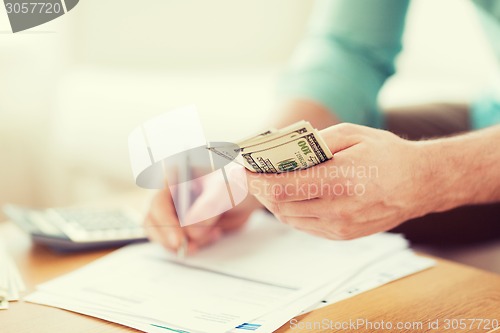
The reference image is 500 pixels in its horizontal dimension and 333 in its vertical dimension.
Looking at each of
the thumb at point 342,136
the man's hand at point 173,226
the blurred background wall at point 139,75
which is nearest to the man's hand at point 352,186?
the thumb at point 342,136

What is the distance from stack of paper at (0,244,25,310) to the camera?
56 centimetres

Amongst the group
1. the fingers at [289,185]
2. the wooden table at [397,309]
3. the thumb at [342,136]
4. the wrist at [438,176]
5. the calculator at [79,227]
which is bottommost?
the wooden table at [397,309]

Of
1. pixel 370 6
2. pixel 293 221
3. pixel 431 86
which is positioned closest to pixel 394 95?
pixel 431 86

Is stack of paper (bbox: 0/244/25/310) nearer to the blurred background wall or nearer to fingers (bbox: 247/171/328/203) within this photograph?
fingers (bbox: 247/171/328/203)

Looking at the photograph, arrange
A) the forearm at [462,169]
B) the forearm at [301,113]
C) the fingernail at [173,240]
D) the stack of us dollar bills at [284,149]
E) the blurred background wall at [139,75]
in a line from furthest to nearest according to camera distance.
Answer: the blurred background wall at [139,75] → the forearm at [301,113] → the fingernail at [173,240] → the forearm at [462,169] → the stack of us dollar bills at [284,149]

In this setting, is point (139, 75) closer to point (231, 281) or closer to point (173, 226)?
point (173, 226)

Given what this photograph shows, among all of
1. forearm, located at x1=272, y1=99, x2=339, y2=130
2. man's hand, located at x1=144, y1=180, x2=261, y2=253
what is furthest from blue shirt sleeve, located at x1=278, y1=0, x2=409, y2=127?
man's hand, located at x1=144, y1=180, x2=261, y2=253

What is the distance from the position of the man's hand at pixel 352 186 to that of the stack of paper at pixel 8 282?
0.25 metres

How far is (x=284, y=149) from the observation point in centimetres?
46

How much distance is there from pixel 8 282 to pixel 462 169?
1.51 ft

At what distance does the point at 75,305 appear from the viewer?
1.77 feet

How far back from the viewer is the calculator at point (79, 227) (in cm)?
70

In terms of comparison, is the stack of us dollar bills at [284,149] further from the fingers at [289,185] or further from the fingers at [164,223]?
the fingers at [164,223]

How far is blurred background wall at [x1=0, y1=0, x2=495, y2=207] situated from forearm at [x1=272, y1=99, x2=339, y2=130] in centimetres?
40
